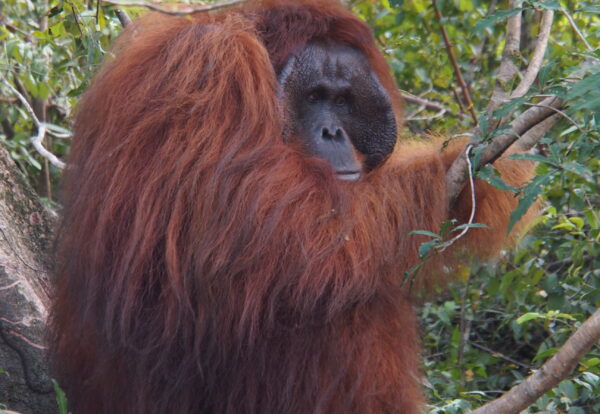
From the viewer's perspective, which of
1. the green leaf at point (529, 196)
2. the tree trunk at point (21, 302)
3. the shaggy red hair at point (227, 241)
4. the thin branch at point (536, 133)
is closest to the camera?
the green leaf at point (529, 196)

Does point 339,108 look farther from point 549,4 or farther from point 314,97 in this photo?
point 549,4

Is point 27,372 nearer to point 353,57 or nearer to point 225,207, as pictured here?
point 225,207

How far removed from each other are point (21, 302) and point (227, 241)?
138 cm

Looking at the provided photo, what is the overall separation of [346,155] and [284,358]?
799 millimetres

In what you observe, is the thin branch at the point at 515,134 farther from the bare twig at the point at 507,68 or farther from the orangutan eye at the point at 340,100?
the orangutan eye at the point at 340,100

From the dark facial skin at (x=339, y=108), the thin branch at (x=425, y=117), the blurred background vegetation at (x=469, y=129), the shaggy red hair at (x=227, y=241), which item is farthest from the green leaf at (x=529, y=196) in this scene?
the thin branch at (x=425, y=117)

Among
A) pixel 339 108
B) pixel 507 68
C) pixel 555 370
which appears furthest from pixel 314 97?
pixel 555 370

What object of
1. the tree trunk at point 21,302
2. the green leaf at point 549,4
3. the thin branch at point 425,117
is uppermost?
the green leaf at point 549,4

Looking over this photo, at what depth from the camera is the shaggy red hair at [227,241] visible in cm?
276

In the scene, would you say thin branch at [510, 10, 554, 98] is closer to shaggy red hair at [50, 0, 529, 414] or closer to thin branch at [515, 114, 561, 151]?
thin branch at [515, 114, 561, 151]

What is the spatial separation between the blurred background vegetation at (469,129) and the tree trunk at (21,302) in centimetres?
21

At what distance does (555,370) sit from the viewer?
2.38 m

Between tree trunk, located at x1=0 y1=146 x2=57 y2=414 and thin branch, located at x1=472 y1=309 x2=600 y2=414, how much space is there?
2.01m

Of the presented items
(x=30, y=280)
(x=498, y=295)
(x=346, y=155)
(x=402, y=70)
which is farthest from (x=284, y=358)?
(x=402, y=70)
